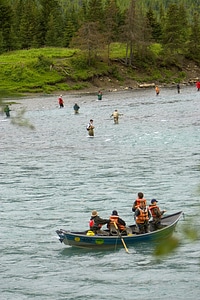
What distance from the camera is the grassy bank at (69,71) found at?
300 ft

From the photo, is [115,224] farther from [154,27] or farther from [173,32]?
[154,27]

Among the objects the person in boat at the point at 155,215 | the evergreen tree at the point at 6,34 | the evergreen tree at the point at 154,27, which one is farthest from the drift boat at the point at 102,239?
the evergreen tree at the point at 154,27

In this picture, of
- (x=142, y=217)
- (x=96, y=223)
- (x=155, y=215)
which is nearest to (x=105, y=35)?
(x=155, y=215)

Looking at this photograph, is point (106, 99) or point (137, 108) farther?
point (106, 99)

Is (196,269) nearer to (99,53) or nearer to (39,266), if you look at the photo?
(39,266)

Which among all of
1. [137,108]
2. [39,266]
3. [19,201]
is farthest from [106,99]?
[39,266]

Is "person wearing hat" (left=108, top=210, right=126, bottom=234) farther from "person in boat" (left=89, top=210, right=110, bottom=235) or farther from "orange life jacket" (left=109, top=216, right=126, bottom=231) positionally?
"person in boat" (left=89, top=210, right=110, bottom=235)

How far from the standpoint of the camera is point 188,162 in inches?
1300

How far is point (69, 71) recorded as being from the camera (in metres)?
98.3

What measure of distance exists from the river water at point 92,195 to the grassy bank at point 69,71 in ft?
111

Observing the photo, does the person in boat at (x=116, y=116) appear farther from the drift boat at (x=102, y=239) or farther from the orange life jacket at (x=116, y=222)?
the drift boat at (x=102, y=239)

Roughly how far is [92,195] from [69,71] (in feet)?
241

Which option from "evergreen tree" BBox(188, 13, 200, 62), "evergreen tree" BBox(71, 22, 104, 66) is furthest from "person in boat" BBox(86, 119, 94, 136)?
"evergreen tree" BBox(188, 13, 200, 62)

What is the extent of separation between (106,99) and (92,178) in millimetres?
46301
